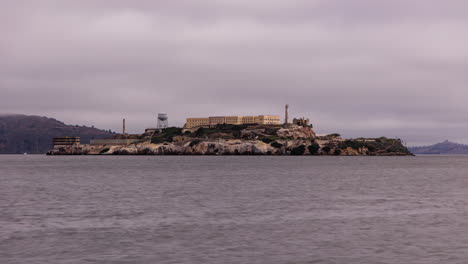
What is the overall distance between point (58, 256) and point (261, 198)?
36104 mm

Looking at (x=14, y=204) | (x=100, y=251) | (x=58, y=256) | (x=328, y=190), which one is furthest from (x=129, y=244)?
(x=328, y=190)

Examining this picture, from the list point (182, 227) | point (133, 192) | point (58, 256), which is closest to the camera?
point (58, 256)

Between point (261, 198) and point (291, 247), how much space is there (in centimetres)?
3148

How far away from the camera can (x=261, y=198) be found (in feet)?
210

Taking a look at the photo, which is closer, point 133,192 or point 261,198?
point 261,198

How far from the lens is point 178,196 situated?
218 ft

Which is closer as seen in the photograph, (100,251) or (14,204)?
(100,251)

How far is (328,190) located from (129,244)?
154 feet

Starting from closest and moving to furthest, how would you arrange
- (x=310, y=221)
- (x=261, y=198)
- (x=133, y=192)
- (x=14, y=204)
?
(x=310, y=221)
(x=14, y=204)
(x=261, y=198)
(x=133, y=192)

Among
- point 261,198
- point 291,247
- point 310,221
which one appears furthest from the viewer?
point 261,198

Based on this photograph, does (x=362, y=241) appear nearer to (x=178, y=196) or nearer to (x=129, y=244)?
(x=129, y=244)

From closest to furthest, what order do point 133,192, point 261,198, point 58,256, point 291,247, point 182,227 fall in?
1. point 58,256
2. point 291,247
3. point 182,227
4. point 261,198
5. point 133,192

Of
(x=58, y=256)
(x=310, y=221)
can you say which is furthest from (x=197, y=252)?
(x=310, y=221)

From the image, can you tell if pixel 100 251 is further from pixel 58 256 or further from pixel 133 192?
pixel 133 192
